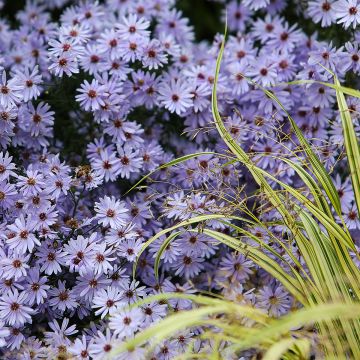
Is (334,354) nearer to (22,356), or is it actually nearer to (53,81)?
(22,356)

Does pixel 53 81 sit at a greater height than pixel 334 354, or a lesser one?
greater

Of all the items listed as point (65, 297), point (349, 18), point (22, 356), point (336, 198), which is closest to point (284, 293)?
point (336, 198)

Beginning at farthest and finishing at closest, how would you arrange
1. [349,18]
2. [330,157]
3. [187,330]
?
1. [349,18]
2. [330,157]
3. [187,330]

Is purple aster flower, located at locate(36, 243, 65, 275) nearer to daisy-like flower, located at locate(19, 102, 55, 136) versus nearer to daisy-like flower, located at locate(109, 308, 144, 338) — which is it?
daisy-like flower, located at locate(109, 308, 144, 338)

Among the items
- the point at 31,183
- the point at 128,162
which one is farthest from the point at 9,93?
the point at 128,162

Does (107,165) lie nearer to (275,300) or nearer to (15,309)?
(15,309)

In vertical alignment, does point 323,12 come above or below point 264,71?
above
